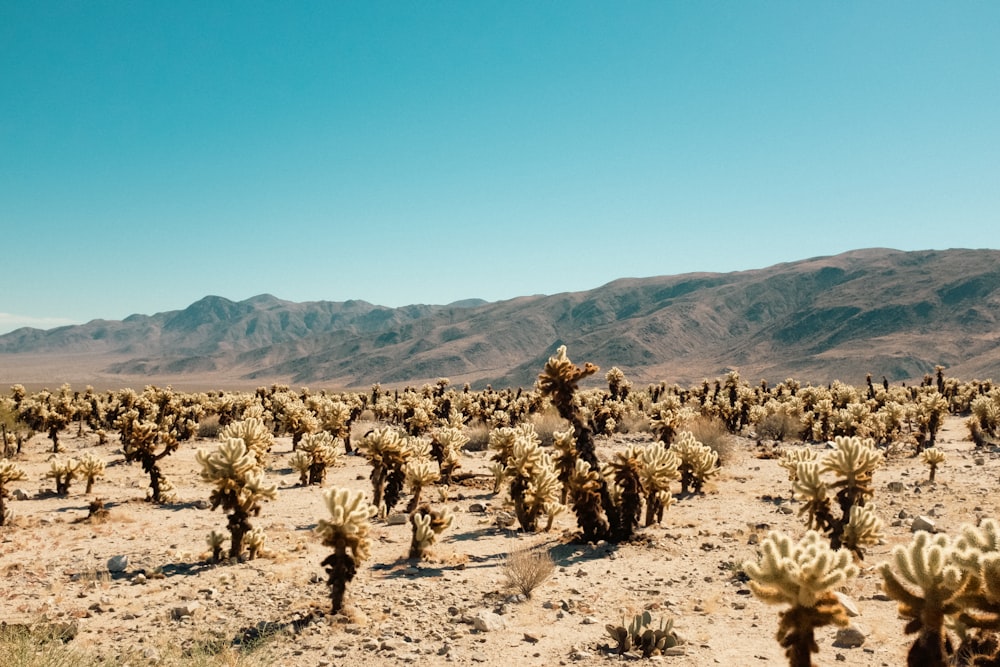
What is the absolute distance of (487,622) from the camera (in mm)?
8602

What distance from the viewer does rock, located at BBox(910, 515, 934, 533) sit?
12.2 m

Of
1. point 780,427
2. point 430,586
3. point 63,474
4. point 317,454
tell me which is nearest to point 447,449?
point 317,454

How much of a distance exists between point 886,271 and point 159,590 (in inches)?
6252

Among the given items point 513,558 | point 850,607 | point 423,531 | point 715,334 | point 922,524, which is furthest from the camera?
point 715,334

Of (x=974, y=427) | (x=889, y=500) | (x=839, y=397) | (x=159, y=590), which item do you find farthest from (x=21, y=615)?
(x=839, y=397)

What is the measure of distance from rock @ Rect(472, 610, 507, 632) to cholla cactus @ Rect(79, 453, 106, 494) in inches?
568

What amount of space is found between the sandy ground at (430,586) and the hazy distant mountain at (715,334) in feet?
291

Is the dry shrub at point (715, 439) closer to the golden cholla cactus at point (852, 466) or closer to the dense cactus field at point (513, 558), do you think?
the dense cactus field at point (513, 558)

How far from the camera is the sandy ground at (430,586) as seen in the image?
26.1ft

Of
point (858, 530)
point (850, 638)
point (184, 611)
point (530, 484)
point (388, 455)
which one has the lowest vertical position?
point (850, 638)

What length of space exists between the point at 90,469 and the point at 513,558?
1423 centimetres

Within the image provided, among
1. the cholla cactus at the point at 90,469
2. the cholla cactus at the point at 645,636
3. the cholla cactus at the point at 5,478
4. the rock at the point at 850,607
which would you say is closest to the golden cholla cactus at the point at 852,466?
the rock at the point at 850,607

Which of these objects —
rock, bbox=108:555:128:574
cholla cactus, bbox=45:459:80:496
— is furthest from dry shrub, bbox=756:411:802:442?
cholla cactus, bbox=45:459:80:496

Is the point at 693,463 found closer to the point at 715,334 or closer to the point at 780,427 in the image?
the point at 780,427
